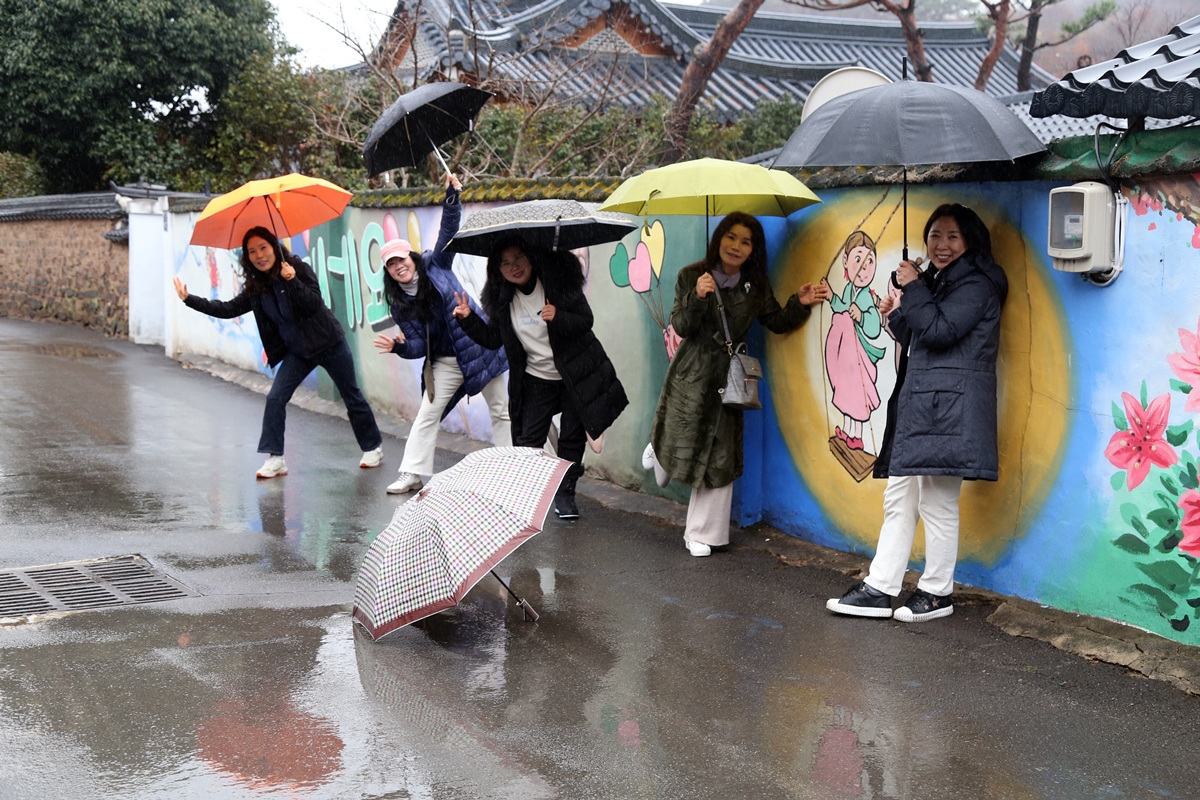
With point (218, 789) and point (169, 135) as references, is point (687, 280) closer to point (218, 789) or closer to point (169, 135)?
point (218, 789)

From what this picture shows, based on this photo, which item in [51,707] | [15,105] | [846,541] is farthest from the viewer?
[15,105]

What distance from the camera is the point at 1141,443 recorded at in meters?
4.69

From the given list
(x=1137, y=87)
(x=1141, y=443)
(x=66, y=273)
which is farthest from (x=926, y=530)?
(x=66, y=273)

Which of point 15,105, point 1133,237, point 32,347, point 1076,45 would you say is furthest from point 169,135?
point 1076,45

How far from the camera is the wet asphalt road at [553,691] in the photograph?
3.77m

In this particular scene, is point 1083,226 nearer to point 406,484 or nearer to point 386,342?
point 386,342

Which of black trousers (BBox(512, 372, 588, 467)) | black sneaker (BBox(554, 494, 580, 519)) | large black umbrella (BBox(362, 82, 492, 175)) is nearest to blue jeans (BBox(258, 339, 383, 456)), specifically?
large black umbrella (BBox(362, 82, 492, 175))

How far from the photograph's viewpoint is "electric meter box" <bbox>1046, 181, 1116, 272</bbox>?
4652mm

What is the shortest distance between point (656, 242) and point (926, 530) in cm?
281

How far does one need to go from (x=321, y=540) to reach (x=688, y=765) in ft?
11.1

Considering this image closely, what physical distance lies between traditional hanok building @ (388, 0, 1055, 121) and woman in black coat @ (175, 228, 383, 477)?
24.9 feet

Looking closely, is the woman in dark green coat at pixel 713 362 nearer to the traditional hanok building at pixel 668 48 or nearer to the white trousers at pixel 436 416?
the white trousers at pixel 436 416

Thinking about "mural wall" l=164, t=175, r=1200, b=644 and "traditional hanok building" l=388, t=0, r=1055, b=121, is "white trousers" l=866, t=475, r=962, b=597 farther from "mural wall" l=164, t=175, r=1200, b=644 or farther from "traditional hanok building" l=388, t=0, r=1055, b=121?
"traditional hanok building" l=388, t=0, r=1055, b=121

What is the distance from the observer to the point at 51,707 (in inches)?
168
